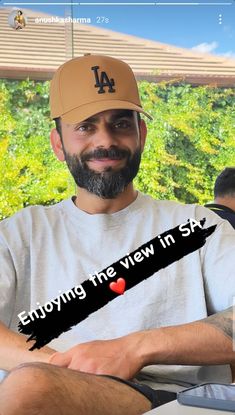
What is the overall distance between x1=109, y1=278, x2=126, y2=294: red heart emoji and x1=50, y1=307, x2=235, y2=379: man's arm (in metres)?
0.18

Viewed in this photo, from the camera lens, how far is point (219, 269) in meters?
1.41

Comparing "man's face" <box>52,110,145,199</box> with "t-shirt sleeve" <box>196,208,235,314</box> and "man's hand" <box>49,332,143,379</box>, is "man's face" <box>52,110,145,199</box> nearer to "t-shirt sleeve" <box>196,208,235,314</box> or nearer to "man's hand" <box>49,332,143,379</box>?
"t-shirt sleeve" <box>196,208,235,314</box>

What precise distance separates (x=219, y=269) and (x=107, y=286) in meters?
0.21

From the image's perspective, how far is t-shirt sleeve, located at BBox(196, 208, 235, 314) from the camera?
55.4 inches

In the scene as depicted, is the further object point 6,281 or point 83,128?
point 83,128

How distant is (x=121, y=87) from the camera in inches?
62.4

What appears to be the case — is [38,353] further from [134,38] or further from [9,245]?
[134,38]

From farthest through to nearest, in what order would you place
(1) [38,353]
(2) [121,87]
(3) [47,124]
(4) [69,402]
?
1. (3) [47,124]
2. (2) [121,87]
3. (1) [38,353]
4. (4) [69,402]

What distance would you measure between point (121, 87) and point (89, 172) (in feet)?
0.56

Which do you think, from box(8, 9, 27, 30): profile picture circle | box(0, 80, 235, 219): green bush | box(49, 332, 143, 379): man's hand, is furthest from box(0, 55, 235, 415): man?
box(8, 9, 27, 30): profile picture circle

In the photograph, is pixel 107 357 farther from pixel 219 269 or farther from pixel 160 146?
pixel 160 146

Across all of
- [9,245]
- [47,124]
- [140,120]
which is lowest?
[47,124]

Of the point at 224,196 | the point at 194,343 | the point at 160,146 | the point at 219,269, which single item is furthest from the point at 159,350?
the point at 160,146

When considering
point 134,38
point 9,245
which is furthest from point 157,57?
point 9,245
